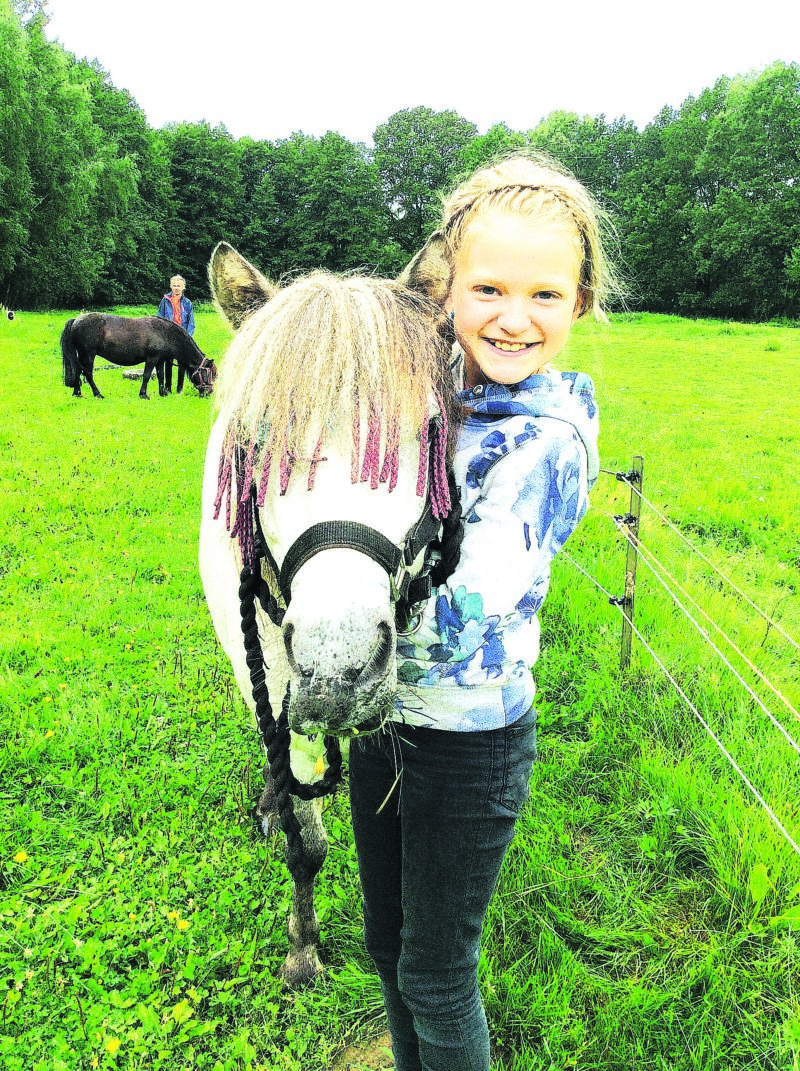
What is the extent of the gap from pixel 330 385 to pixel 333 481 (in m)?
0.21

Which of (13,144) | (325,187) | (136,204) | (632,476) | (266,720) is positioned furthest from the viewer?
(325,187)

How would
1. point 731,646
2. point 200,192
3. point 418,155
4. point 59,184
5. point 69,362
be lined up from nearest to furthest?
1. point 731,646
2. point 69,362
3. point 59,184
4. point 200,192
5. point 418,155

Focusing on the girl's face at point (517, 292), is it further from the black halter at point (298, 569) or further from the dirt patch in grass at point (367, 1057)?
the dirt patch in grass at point (367, 1057)

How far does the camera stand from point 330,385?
1354 mm

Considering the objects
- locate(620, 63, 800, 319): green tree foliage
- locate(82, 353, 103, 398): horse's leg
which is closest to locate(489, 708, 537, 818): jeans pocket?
locate(82, 353, 103, 398): horse's leg

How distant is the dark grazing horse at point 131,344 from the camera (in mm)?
12234

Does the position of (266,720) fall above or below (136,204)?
below

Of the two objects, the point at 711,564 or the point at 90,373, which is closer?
the point at 711,564

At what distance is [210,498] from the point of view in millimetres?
2465

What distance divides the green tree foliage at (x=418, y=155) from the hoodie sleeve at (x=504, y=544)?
55523mm

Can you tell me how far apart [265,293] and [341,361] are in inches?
24.1

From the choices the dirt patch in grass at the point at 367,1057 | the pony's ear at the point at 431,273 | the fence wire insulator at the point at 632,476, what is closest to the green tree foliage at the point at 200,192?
the fence wire insulator at the point at 632,476

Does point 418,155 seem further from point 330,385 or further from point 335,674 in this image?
point 335,674

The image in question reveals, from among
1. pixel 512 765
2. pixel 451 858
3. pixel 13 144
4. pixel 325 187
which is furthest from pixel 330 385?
pixel 325 187
